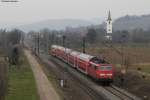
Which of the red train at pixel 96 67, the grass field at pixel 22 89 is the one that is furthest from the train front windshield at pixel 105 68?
the grass field at pixel 22 89

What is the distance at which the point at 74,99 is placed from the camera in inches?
1666

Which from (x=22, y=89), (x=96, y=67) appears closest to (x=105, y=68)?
(x=96, y=67)

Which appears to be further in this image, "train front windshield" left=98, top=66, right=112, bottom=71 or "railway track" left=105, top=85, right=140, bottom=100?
"train front windshield" left=98, top=66, right=112, bottom=71

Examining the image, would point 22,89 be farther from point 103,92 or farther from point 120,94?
point 120,94

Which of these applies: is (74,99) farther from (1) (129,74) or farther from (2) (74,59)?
(2) (74,59)

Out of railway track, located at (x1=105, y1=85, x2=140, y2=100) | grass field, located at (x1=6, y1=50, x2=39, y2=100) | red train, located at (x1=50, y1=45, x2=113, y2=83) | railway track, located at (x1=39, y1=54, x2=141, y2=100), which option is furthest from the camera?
red train, located at (x1=50, y1=45, x2=113, y2=83)

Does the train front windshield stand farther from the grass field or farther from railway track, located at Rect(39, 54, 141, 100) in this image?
the grass field

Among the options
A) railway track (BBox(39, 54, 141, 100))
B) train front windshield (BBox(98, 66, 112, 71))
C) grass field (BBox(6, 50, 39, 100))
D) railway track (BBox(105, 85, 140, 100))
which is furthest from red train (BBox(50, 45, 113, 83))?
grass field (BBox(6, 50, 39, 100))

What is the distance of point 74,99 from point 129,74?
16.6 metres

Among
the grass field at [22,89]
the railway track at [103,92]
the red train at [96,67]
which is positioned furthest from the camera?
the red train at [96,67]

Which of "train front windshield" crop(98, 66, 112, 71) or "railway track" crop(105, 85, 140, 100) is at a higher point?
"train front windshield" crop(98, 66, 112, 71)

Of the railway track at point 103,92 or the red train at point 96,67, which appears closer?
the railway track at point 103,92

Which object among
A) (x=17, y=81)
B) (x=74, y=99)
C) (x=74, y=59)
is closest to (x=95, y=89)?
(x=74, y=99)

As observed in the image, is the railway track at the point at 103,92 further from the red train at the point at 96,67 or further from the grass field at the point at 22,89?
the grass field at the point at 22,89
